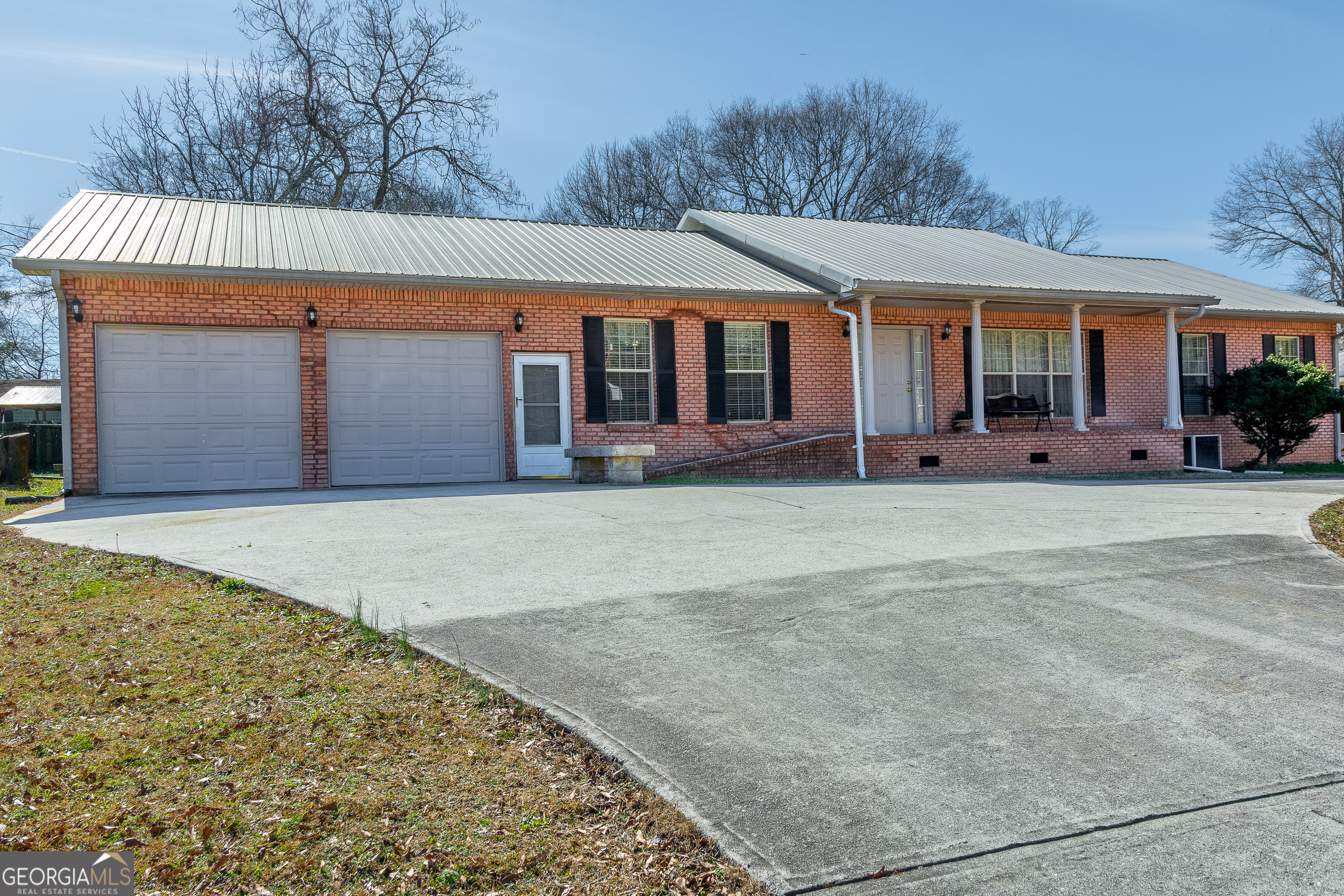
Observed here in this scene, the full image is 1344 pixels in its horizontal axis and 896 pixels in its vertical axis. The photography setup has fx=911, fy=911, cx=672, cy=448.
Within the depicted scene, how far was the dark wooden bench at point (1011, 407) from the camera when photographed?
15.9 meters

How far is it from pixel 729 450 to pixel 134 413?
8.27 meters

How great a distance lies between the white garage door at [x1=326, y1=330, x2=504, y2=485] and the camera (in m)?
12.6

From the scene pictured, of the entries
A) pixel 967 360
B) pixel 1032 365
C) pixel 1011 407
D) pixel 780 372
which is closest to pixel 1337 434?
pixel 1032 365

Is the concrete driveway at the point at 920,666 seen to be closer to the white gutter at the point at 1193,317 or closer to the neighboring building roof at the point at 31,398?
the white gutter at the point at 1193,317

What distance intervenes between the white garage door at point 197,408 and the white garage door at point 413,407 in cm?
59

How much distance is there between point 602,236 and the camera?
56.5ft

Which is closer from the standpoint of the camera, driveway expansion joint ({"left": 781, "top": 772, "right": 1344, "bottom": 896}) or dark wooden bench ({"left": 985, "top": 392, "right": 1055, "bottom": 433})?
driveway expansion joint ({"left": 781, "top": 772, "right": 1344, "bottom": 896})

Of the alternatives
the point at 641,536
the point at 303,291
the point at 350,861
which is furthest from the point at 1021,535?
the point at 303,291

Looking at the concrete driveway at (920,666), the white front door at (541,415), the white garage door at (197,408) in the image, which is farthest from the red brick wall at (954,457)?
the concrete driveway at (920,666)

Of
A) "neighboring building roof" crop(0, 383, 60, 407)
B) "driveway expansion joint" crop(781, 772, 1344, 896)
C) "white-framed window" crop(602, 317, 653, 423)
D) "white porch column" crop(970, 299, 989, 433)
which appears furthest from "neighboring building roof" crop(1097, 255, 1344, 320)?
"neighboring building roof" crop(0, 383, 60, 407)

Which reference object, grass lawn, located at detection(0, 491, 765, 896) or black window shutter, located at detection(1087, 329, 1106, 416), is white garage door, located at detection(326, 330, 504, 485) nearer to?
grass lawn, located at detection(0, 491, 765, 896)

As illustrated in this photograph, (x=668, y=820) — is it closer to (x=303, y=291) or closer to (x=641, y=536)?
(x=641, y=536)

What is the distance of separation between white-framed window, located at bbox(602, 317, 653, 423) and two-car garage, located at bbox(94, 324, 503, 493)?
168 cm

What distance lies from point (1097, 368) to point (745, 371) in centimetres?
693
